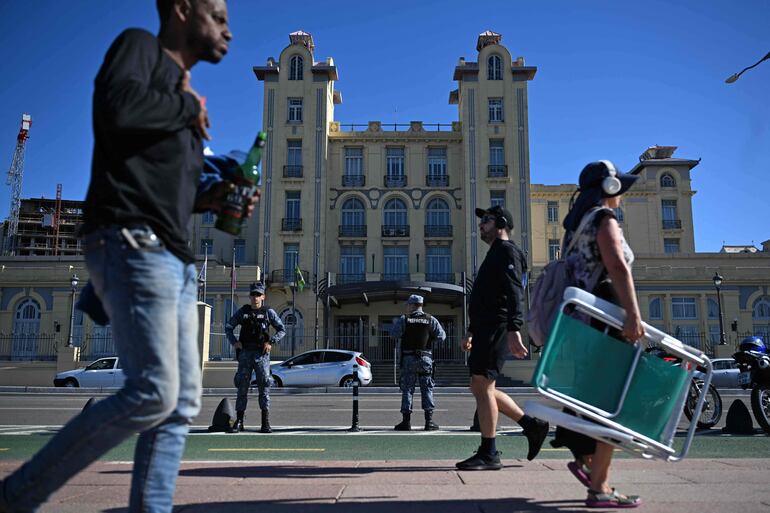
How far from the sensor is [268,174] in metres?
42.0

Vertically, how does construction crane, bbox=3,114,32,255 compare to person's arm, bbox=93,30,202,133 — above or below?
above

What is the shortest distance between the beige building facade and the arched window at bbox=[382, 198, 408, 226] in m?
0.07

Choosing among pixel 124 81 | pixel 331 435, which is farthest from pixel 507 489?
pixel 331 435

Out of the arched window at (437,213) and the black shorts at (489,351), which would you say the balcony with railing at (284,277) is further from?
the black shorts at (489,351)

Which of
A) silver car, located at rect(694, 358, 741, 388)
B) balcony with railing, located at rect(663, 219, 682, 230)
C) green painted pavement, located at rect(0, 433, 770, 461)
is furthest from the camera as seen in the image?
balcony with railing, located at rect(663, 219, 682, 230)

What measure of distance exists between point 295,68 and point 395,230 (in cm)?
1240

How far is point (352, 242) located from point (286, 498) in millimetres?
39278

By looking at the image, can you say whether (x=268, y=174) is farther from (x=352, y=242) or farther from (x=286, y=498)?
(x=286, y=498)

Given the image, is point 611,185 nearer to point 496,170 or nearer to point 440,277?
point 440,277

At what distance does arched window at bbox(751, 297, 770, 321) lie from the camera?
39656 millimetres

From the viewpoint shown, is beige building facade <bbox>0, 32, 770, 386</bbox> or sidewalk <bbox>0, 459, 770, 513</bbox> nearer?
sidewalk <bbox>0, 459, 770, 513</bbox>

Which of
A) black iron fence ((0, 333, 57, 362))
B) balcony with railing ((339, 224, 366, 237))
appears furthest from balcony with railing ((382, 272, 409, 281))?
black iron fence ((0, 333, 57, 362))

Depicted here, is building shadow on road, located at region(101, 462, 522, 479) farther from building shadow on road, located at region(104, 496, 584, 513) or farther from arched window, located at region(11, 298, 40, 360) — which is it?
arched window, located at region(11, 298, 40, 360)

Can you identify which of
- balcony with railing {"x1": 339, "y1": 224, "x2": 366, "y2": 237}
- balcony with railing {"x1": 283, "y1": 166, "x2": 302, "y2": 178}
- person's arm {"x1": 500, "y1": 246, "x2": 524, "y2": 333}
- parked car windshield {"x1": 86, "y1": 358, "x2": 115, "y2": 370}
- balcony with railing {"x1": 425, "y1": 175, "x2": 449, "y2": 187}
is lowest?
parked car windshield {"x1": 86, "y1": 358, "x2": 115, "y2": 370}
